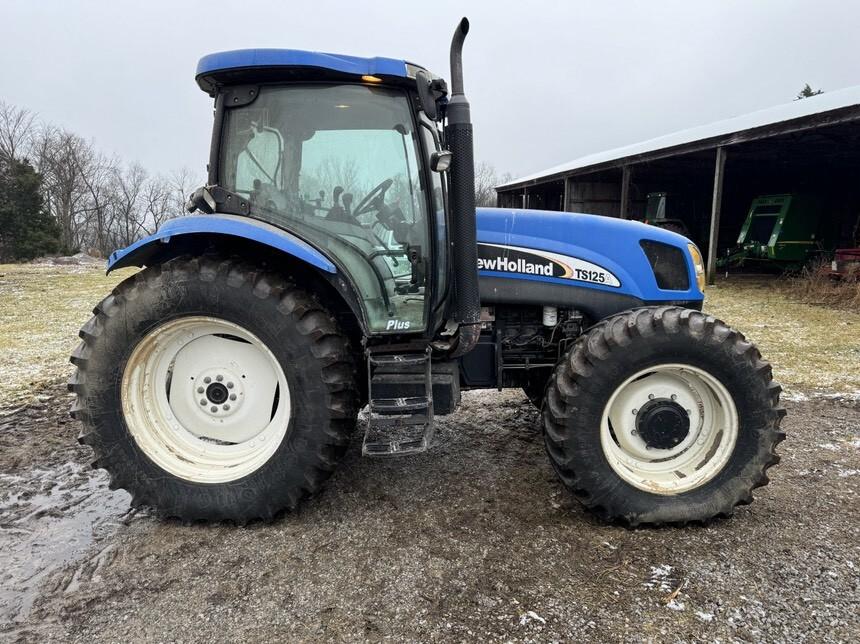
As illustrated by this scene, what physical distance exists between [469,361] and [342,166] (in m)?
1.23

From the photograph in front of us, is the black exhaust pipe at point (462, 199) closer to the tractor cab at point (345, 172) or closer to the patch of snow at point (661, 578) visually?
the tractor cab at point (345, 172)

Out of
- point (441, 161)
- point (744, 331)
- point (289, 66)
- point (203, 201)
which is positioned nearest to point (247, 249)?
point (203, 201)

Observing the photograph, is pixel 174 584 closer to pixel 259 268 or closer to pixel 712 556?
pixel 259 268

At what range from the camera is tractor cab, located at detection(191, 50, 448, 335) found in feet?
8.18

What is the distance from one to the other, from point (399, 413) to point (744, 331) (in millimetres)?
6509

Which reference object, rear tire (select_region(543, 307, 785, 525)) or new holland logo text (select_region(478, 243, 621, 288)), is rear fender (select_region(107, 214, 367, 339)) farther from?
rear tire (select_region(543, 307, 785, 525))

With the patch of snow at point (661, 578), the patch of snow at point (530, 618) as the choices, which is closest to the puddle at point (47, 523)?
the patch of snow at point (530, 618)

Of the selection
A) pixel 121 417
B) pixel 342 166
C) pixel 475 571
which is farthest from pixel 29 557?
pixel 342 166

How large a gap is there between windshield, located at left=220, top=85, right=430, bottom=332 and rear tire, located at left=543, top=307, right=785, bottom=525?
91cm

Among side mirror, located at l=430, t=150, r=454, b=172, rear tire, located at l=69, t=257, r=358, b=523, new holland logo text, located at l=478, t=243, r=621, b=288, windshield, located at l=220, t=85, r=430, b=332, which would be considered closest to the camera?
side mirror, located at l=430, t=150, r=454, b=172

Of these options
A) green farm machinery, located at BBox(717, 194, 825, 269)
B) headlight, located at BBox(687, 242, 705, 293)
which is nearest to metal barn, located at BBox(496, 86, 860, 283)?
green farm machinery, located at BBox(717, 194, 825, 269)

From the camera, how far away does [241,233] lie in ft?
7.65

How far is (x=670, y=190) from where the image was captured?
1942cm

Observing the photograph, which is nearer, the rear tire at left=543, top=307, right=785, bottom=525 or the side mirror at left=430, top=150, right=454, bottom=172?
the side mirror at left=430, top=150, right=454, bottom=172
